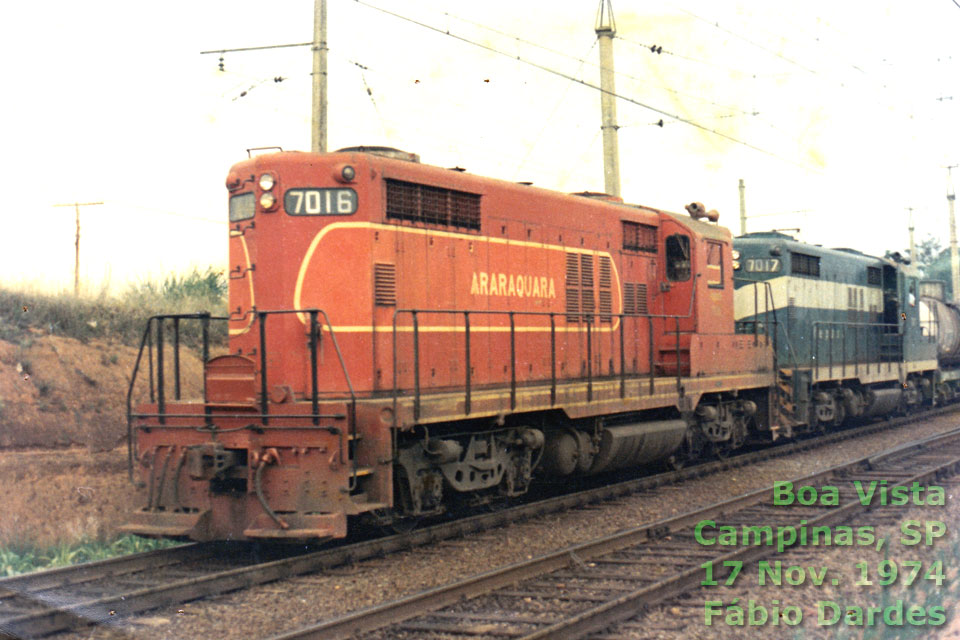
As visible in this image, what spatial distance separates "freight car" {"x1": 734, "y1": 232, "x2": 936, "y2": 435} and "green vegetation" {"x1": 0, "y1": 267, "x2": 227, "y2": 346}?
9582mm

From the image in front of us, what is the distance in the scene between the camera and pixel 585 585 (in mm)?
6711

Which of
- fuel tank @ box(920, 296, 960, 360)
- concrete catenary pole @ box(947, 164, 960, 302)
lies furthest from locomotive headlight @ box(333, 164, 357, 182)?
concrete catenary pole @ box(947, 164, 960, 302)

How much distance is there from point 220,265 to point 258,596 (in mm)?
14356

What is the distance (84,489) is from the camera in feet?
32.2

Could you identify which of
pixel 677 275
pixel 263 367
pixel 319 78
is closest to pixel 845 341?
pixel 677 275

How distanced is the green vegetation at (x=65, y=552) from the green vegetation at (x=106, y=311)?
19.6 feet

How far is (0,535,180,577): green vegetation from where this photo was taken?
7672 millimetres

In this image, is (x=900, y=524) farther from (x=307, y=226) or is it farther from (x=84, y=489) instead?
(x=84, y=489)

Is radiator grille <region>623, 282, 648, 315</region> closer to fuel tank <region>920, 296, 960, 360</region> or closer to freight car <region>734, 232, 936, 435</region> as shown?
freight car <region>734, 232, 936, 435</region>

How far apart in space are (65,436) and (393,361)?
249 inches

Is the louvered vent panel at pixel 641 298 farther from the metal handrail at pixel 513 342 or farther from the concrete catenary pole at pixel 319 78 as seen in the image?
the concrete catenary pole at pixel 319 78

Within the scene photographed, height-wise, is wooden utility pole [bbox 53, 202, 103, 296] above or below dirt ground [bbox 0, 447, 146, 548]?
above

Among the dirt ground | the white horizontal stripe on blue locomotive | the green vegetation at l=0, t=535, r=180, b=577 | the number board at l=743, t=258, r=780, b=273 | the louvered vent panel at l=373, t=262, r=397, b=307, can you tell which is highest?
the number board at l=743, t=258, r=780, b=273

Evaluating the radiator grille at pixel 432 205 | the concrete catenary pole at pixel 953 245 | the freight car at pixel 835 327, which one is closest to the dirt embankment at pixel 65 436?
the radiator grille at pixel 432 205
